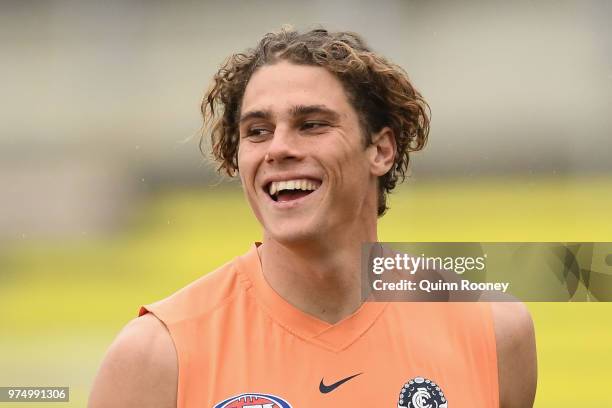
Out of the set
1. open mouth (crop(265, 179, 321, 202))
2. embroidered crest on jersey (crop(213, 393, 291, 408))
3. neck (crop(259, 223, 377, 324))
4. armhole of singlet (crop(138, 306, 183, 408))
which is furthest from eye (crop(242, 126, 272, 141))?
embroidered crest on jersey (crop(213, 393, 291, 408))

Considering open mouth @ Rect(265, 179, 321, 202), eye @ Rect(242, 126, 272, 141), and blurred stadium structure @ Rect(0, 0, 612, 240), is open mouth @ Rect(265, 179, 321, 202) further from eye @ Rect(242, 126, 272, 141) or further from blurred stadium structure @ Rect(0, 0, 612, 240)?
blurred stadium structure @ Rect(0, 0, 612, 240)

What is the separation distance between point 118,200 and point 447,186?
138cm

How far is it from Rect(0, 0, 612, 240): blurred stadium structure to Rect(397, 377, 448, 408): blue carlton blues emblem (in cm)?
168

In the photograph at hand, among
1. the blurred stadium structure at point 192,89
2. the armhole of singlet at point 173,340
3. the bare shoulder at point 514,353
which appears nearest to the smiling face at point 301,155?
the armhole of singlet at point 173,340

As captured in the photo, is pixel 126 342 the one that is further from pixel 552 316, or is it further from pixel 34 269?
pixel 552 316

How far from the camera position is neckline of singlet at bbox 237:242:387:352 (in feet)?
6.11

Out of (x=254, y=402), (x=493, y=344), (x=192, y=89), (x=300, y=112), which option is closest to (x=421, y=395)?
(x=493, y=344)

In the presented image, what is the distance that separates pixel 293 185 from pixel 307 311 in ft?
0.98

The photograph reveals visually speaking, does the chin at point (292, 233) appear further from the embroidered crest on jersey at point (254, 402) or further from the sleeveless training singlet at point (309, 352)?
the embroidered crest on jersey at point (254, 402)

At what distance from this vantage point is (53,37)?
3.82 meters

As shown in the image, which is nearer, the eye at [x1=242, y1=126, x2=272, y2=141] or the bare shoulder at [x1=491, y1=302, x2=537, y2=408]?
the eye at [x1=242, y1=126, x2=272, y2=141]

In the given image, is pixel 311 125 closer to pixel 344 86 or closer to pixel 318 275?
pixel 344 86

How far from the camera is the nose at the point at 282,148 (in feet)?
5.79

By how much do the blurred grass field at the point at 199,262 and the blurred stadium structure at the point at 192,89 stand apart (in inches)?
3.6
